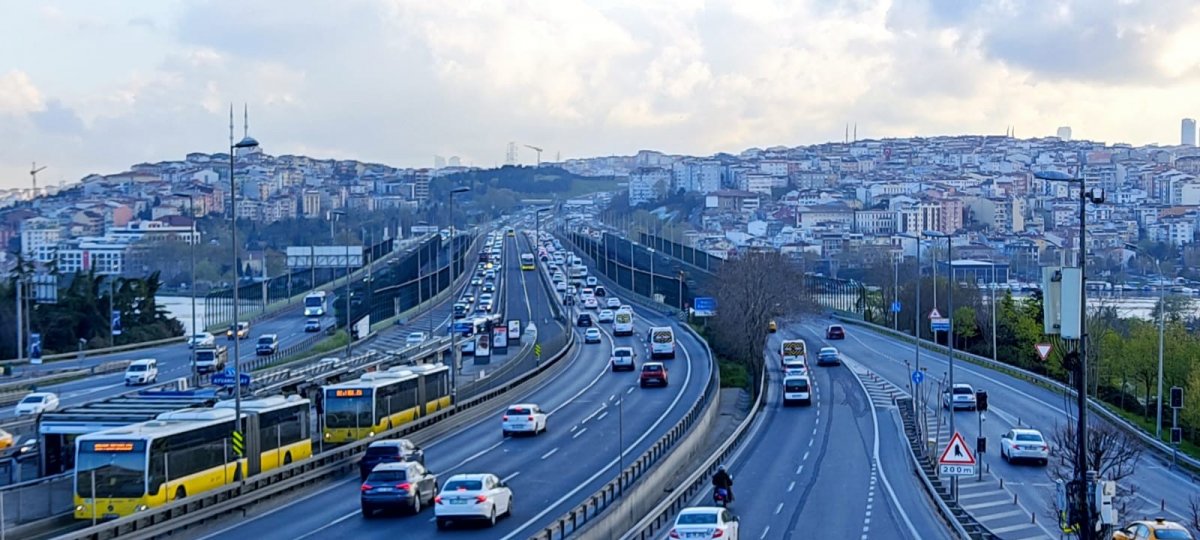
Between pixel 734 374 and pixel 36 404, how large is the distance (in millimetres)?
27758

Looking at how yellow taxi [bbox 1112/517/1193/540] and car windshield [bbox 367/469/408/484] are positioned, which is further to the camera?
car windshield [bbox 367/469/408/484]

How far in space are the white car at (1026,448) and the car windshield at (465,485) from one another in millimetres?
17241

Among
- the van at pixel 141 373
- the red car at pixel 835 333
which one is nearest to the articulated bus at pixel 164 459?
the van at pixel 141 373

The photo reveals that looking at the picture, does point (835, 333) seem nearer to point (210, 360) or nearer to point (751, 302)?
point (751, 302)

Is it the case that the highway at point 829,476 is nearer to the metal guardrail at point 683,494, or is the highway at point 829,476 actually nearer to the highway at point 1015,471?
the metal guardrail at point 683,494

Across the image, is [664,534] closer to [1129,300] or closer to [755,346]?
[755,346]

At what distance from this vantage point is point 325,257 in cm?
10594

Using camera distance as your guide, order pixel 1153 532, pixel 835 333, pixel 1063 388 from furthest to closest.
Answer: pixel 835 333 → pixel 1063 388 → pixel 1153 532

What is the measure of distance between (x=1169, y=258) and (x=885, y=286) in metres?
96.9

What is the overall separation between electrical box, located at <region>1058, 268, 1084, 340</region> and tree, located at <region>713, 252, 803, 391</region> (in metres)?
34.2

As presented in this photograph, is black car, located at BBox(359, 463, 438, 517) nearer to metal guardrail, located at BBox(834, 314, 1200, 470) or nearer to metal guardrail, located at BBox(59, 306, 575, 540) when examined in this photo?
metal guardrail, located at BBox(59, 306, 575, 540)

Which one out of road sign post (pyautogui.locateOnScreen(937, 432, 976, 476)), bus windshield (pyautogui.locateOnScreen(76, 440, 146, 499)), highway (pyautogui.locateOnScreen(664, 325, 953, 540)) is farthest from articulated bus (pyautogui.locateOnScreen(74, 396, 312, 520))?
road sign post (pyautogui.locateOnScreen(937, 432, 976, 476))

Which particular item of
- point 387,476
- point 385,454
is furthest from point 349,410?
point 387,476

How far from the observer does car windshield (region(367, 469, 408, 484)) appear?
77.2ft
